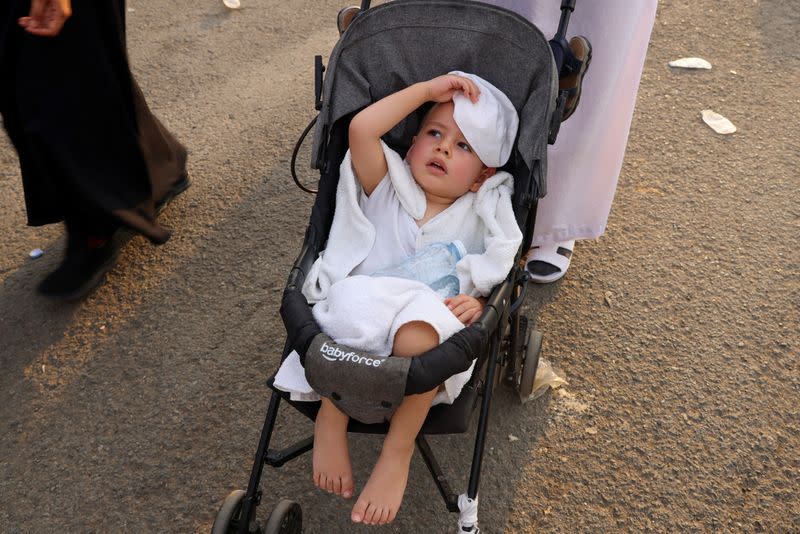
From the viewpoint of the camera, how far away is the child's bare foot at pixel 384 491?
2037 millimetres

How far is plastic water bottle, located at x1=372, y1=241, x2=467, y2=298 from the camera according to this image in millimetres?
2273

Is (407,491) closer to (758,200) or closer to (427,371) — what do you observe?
(427,371)

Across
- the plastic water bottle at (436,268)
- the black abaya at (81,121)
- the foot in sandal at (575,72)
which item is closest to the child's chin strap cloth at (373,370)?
the plastic water bottle at (436,268)

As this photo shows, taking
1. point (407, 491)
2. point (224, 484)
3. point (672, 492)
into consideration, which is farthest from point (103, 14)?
point (672, 492)

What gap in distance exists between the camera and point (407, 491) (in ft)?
8.18

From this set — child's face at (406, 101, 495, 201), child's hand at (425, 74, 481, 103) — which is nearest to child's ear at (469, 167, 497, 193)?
child's face at (406, 101, 495, 201)

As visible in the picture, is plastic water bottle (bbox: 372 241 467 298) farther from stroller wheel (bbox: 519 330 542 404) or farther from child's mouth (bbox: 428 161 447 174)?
stroller wheel (bbox: 519 330 542 404)

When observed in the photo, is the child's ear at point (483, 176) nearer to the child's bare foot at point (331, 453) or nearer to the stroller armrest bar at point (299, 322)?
the stroller armrest bar at point (299, 322)

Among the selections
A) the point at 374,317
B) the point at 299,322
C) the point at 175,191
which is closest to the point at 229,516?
the point at 299,322

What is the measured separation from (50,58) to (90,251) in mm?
801

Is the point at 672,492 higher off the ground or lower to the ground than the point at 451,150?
lower

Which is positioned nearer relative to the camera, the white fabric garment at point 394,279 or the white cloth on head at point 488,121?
the white fabric garment at point 394,279

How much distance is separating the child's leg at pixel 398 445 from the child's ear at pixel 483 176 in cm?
67

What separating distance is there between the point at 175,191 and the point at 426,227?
5.33 feet
